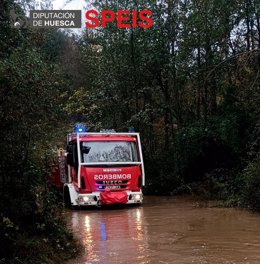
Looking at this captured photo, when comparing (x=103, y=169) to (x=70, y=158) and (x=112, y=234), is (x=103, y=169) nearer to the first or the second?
(x=70, y=158)

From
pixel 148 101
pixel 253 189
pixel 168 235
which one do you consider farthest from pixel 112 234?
pixel 148 101

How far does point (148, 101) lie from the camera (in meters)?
25.6

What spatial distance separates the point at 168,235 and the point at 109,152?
6.26 metres

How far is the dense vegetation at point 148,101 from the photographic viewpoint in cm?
735

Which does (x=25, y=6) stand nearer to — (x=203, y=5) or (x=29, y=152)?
(x=29, y=152)

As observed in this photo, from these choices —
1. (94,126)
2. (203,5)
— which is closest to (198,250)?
(203,5)

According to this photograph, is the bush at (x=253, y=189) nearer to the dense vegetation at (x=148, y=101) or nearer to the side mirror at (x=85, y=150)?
the dense vegetation at (x=148, y=101)

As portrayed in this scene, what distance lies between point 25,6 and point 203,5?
12.9 metres

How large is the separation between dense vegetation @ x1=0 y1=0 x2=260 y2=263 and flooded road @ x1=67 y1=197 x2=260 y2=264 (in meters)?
0.95

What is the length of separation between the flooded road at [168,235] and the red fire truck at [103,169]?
51 centimetres

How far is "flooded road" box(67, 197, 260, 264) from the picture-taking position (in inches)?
322

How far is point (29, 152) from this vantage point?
7.97 m

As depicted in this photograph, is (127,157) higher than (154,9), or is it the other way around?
(154,9)

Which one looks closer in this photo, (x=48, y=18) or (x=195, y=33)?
(x=48, y=18)
